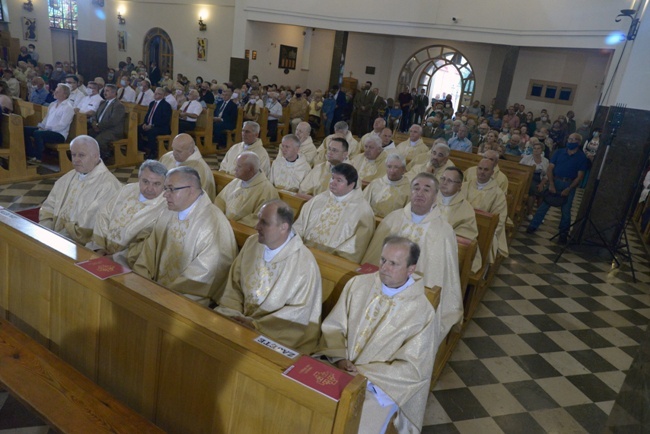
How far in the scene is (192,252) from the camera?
3.57 meters

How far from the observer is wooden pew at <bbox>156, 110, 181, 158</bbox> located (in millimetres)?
9835

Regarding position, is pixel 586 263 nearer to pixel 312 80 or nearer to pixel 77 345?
pixel 77 345

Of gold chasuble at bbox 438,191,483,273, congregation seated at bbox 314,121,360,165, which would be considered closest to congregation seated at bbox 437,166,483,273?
gold chasuble at bbox 438,191,483,273

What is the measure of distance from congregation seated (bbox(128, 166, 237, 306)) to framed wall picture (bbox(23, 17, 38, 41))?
2181 centimetres

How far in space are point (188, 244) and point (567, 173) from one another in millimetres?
6779

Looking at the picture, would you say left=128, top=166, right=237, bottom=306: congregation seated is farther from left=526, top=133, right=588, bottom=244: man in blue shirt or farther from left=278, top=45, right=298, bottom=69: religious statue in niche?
left=278, top=45, right=298, bottom=69: religious statue in niche

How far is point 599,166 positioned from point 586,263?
1459mm

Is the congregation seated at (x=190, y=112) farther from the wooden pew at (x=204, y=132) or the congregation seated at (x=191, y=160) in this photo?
the congregation seated at (x=191, y=160)

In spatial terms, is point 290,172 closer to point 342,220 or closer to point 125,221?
point 342,220

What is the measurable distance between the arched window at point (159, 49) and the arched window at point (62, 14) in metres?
4.09

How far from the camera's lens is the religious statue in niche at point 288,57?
1903cm

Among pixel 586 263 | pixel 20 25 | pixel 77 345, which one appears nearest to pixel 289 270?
pixel 77 345

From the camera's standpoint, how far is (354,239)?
4.61 m

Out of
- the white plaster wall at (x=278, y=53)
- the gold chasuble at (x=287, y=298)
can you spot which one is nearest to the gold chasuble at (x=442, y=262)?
the gold chasuble at (x=287, y=298)
